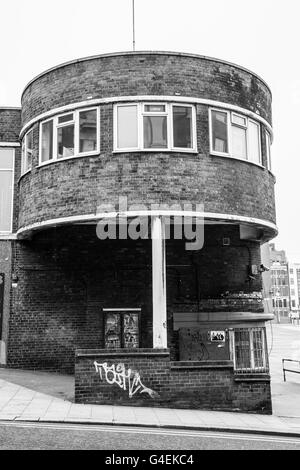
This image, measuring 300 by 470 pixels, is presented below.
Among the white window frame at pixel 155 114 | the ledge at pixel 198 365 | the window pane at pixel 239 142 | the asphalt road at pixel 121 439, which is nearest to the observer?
the asphalt road at pixel 121 439

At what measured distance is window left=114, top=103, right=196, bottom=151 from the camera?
12844mm

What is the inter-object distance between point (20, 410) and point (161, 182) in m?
5.89

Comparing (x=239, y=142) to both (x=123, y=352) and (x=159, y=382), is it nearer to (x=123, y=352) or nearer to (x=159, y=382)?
(x=123, y=352)

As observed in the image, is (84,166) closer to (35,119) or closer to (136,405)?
(35,119)

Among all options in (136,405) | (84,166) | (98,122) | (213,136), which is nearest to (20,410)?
(136,405)

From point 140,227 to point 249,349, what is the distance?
16.7 feet

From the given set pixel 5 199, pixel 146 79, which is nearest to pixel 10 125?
pixel 5 199

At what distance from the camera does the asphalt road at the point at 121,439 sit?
7.53m

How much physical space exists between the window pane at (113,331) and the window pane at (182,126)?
17.7 ft

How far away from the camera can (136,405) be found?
→ 10.9m

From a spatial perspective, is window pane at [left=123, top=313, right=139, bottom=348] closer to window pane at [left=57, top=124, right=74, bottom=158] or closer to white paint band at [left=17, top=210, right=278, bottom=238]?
white paint band at [left=17, top=210, right=278, bottom=238]

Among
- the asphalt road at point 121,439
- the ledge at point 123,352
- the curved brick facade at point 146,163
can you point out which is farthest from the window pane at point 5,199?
the asphalt road at point 121,439

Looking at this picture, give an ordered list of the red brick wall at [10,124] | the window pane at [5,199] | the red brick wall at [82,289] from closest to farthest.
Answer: the red brick wall at [82,289] < the window pane at [5,199] < the red brick wall at [10,124]

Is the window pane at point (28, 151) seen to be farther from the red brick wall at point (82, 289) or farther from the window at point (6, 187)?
the red brick wall at point (82, 289)
